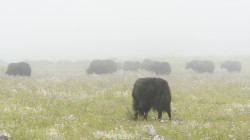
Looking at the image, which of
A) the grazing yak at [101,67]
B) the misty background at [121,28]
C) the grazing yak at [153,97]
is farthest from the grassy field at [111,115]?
the misty background at [121,28]

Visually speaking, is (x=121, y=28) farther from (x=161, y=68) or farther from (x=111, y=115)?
(x=111, y=115)

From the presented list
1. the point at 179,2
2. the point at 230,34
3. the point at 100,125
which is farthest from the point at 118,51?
the point at 179,2

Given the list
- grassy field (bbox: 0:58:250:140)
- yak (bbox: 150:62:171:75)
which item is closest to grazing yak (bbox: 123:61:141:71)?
yak (bbox: 150:62:171:75)

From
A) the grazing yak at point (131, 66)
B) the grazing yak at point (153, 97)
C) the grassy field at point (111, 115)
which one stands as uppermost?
the grazing yak at point (153, 97)

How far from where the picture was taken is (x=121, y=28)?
503 feet

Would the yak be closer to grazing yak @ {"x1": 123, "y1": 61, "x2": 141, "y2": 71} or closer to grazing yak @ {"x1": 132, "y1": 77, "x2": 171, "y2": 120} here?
grazing yak @ {"x1": 123, "y1": 61, "x2": 141, "y2": 71}

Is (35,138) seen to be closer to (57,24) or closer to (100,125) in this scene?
(100,125)

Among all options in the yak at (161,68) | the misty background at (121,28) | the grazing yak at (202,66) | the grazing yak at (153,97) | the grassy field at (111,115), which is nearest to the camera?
the grassy field at (111,115)

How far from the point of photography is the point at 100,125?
495 inches

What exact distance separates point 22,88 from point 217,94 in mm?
10174

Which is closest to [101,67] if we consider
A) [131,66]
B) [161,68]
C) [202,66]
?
[161,68]

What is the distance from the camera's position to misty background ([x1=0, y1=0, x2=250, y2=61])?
110062 millimetres

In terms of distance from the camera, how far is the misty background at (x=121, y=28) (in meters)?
110

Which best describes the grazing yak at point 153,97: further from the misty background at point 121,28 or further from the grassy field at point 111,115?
the misty background at point 121,28
